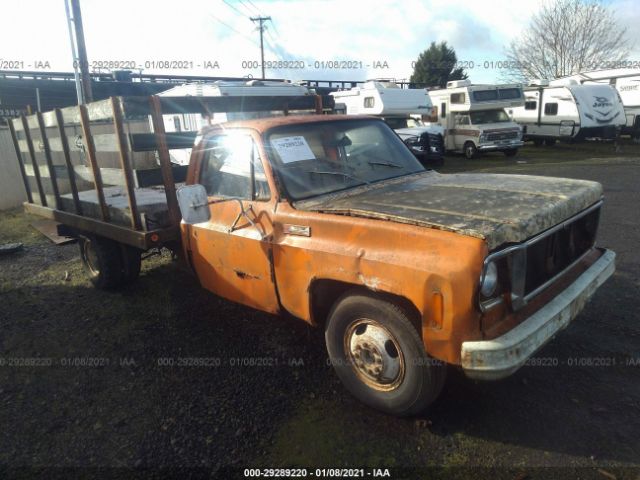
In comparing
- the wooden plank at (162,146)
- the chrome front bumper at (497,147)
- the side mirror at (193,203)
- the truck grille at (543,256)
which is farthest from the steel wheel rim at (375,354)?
the chrome front bumper at (497,147)

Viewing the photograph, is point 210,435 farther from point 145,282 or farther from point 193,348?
point 145,282

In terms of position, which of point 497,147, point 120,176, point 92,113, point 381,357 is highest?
point 92,113

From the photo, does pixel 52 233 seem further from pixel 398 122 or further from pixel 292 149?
pixel 398 122

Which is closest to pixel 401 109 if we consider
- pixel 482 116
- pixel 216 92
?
pixel 482 116

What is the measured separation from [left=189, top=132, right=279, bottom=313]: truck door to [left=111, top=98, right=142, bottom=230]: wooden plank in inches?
24.8

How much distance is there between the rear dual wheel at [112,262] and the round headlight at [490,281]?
157 inches

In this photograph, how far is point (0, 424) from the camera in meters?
3.08

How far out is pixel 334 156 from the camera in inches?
144

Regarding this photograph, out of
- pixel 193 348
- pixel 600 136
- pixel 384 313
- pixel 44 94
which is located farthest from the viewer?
pixel 600 136

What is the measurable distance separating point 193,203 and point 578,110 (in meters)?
21.3

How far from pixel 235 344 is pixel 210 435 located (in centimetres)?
116

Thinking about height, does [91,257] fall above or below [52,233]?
below

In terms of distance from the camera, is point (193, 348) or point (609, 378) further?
point (193, 348)

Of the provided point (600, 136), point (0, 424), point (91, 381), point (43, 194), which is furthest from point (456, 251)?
point (600, 136)
